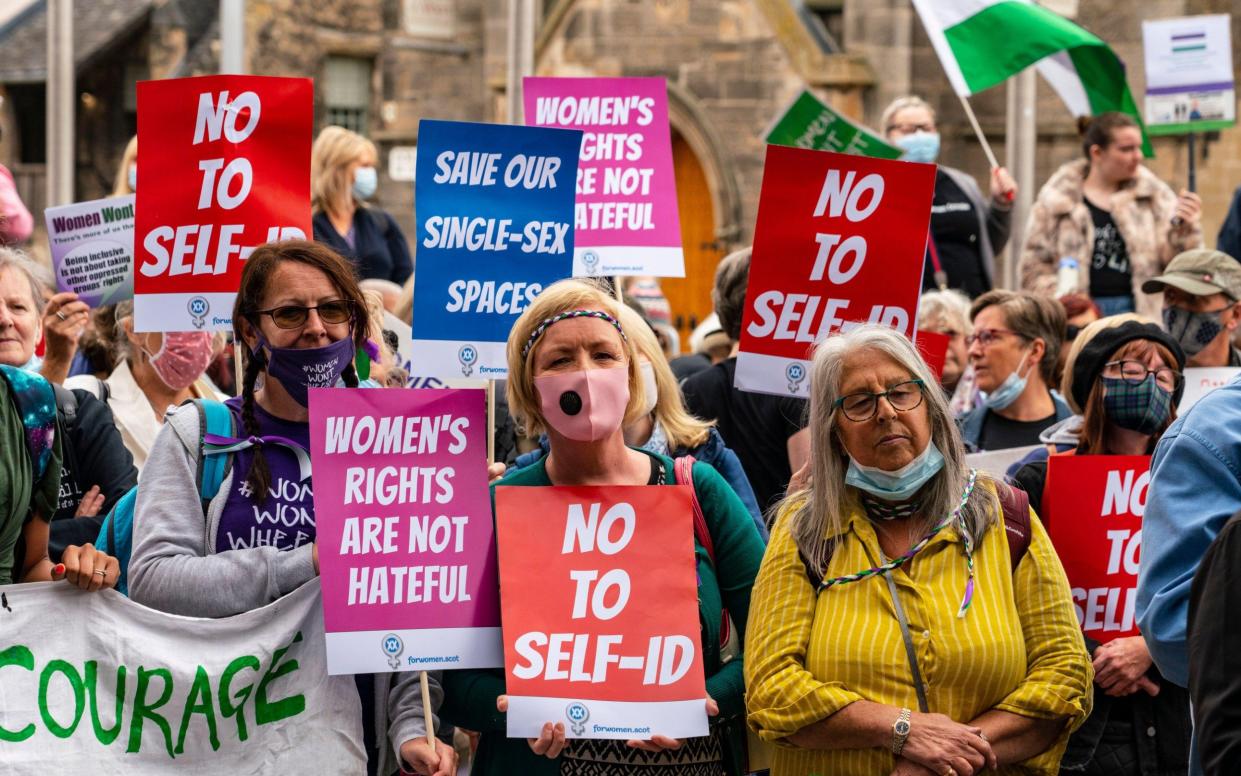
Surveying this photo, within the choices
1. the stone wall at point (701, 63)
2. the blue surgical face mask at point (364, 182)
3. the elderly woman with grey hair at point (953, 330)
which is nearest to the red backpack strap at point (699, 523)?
the elderly woman with grey hair at point (953, 330)

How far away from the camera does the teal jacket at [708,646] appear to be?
4656 millimetres

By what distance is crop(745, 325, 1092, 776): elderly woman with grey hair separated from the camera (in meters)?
4.40

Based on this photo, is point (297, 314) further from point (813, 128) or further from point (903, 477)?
point (813, 128)

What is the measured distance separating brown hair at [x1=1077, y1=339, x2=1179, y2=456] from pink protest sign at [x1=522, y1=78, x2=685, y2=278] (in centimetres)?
227

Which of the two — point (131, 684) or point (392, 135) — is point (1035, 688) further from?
point (392, 135)

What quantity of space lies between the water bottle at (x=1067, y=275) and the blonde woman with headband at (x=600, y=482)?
5.73 metres

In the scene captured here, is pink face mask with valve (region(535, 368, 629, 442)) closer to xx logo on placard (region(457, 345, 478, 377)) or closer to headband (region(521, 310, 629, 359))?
headband (region(521, 310, 629, 359))

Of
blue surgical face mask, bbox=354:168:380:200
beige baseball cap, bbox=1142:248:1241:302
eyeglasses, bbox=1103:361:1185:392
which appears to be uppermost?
blue surgical face mask, bbox=354:168:380:200

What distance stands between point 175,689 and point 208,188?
2.38m

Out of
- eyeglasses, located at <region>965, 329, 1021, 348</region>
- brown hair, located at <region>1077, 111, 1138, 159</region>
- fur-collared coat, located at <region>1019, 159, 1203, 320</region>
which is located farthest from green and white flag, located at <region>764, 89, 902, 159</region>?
eyeglasses, located at <region>965, 329, 1021, 348</region>

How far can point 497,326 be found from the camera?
251 inches

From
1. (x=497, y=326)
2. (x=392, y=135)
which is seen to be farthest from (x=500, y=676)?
(x=392, y=135)

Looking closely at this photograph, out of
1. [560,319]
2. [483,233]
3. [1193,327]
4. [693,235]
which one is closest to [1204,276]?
[1193,327]

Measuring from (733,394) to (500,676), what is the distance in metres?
2.22
